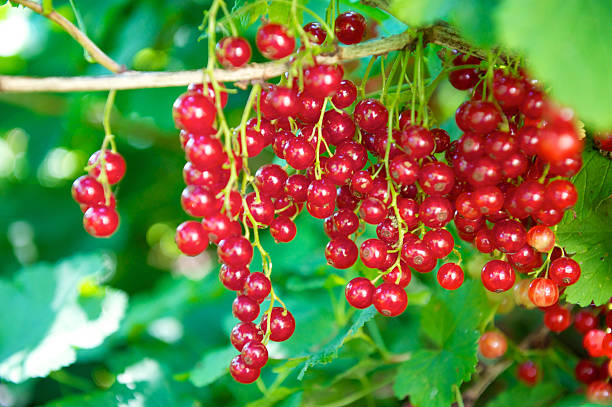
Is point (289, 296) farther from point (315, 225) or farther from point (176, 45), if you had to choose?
point (176, 45)

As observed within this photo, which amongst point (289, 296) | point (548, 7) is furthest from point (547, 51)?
point (289, 296)

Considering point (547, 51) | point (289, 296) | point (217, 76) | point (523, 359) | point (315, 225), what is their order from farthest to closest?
1. point (315, 225)
2. point (289, 296)
3. point (523, 359)
4. point (217, 76)
5. point (547, 51)

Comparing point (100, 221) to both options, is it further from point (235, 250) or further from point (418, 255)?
point (418, 255)

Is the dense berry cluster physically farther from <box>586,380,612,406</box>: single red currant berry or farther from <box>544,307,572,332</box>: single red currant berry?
<box>586,380,612,406</box>: single red currant berry

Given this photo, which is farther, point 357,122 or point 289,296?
point 289,296

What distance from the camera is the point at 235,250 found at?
57 centimetres

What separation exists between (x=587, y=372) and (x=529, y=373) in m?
0.11

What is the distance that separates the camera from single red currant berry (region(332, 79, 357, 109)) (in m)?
0.66

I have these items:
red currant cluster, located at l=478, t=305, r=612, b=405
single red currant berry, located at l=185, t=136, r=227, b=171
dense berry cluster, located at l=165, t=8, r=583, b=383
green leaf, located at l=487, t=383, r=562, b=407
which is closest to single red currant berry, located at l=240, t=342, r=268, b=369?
dense berry cluster, located at l=165, t=8, r=583, b=383

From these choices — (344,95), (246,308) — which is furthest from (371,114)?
(246,308)

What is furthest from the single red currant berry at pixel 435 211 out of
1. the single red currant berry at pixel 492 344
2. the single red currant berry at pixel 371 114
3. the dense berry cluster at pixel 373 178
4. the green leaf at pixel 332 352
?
the single red currant berry at pixel 492 344

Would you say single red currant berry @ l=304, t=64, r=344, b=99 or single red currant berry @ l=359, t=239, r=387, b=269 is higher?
single red currant berry @ l=304, t=64, r=344, b=99

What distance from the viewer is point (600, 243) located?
708mm

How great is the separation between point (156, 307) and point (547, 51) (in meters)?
1.29
